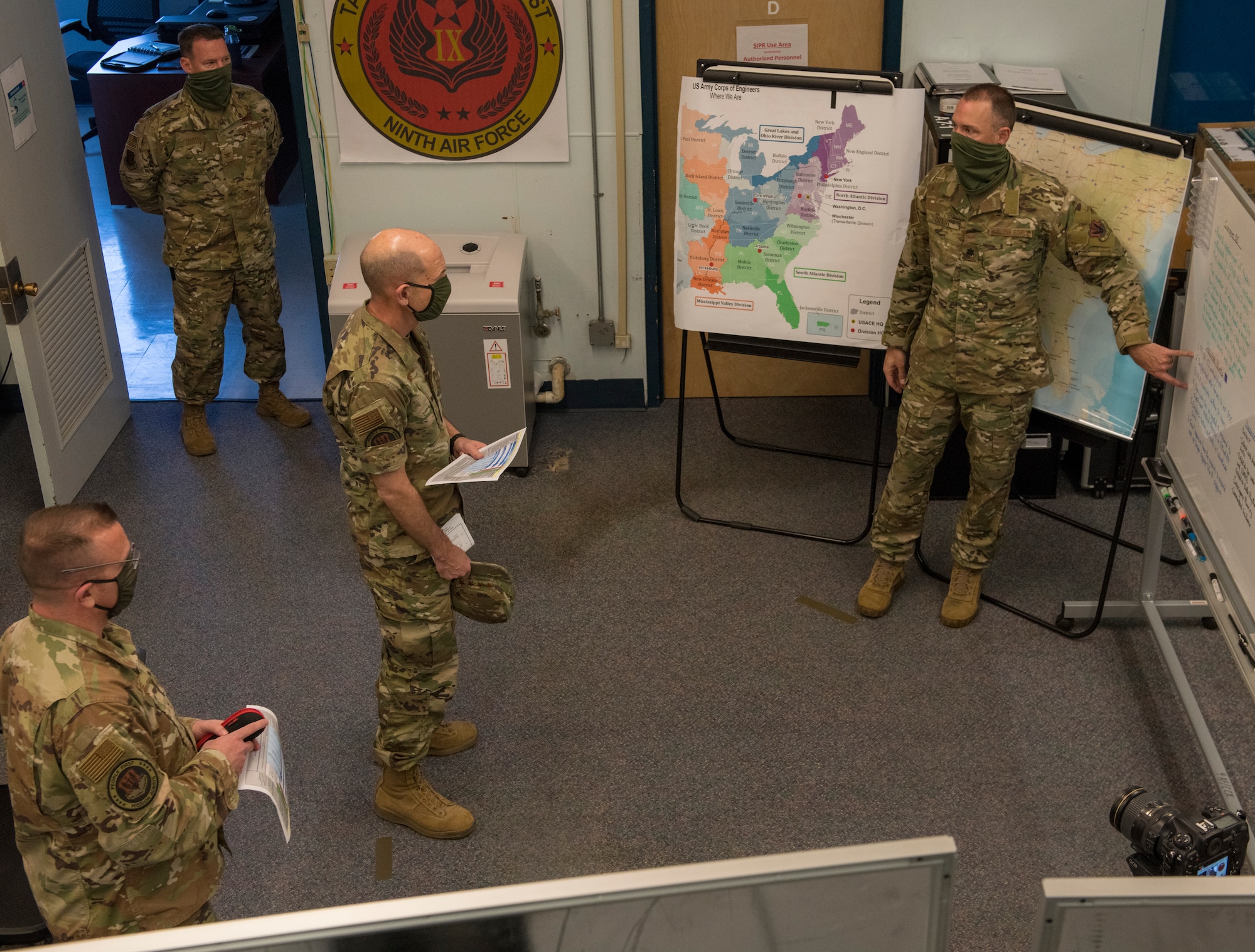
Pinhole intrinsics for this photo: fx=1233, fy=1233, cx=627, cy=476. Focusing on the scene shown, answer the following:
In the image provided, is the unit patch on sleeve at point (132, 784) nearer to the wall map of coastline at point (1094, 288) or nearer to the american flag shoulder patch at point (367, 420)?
the american flag shoulder patch at point (367, 420)

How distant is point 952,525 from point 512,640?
163 cm

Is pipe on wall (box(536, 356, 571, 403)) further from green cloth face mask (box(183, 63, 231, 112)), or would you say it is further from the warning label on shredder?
green cloth face mask (box(183, 63, 231, 112))

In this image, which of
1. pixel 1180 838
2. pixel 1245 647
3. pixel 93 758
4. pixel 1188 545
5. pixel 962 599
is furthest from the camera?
pixel 962 599

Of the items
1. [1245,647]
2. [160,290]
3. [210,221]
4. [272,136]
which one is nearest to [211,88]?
[272,136]

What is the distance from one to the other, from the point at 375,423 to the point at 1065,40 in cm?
326

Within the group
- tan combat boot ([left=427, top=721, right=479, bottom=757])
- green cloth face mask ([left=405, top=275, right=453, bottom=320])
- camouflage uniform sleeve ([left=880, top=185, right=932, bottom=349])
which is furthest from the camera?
camouflage uniform sleeve ([left=880, top=185, right=932, bottom=349])

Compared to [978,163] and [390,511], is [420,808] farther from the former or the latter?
[978,163]

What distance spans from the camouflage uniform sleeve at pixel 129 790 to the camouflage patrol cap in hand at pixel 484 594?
1.03 metres

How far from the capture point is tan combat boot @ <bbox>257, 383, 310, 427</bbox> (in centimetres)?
509

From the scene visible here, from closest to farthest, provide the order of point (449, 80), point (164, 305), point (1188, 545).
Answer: point (1188, 545) → point (449, 80) → point (164, 305)

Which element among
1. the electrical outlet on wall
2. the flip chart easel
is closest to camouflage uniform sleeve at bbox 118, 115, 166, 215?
the electrical outlet on wall

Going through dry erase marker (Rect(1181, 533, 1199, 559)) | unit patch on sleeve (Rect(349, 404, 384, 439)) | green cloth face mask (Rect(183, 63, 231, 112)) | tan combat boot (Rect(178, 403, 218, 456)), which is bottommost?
tan combat boot (Rect(178, 403, 218, 456))

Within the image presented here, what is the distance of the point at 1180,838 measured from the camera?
2020mm

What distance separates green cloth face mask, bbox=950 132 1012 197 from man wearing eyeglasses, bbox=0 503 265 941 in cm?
230
